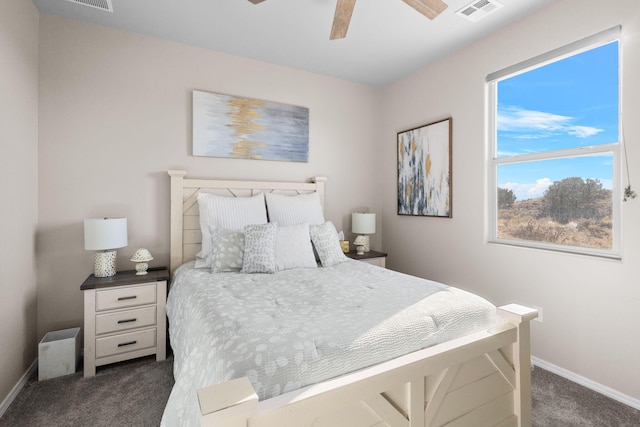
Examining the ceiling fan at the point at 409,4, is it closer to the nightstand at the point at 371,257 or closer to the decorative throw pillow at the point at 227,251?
the decorative throw pillow at the point at 227,251

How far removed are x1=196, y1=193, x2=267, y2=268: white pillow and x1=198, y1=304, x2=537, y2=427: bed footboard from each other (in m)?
1.83

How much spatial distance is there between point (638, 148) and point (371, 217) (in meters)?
2.16

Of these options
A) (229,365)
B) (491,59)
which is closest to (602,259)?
(491,59)

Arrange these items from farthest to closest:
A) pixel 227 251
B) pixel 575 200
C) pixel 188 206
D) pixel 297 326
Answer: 1. pixel 188 206
2. pixel 227 251
3. pixel 575 200
4. pixel 297 326

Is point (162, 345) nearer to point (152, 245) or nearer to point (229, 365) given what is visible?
point (152, 245)

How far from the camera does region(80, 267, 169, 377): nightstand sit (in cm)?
221

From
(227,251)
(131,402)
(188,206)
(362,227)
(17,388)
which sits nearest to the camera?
(131,402)

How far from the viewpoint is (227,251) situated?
237 cm

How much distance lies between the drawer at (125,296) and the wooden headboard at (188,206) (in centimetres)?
37

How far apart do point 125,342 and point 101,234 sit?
2.65ft

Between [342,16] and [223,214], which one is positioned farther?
[223,214]

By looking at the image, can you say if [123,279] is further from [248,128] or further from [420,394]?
[420,394]

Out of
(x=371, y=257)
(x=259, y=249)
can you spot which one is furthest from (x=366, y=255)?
(x=259, y=249)

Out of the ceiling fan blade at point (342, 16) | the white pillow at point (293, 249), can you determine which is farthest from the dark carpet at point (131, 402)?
the ceiling fan blade at point (342, 16)
